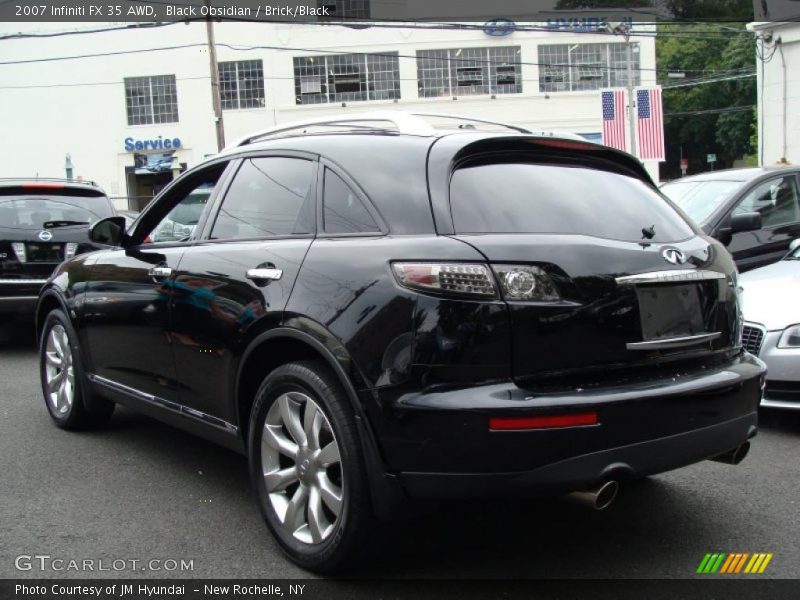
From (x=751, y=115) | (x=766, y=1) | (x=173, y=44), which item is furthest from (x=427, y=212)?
(x=751, y=115)

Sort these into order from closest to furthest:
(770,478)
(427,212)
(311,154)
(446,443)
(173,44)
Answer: (446,443)
(427,212)
(311,154)
(770,478)
(173,44)

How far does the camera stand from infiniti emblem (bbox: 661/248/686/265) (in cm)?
326

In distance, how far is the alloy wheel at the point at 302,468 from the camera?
10.6ft

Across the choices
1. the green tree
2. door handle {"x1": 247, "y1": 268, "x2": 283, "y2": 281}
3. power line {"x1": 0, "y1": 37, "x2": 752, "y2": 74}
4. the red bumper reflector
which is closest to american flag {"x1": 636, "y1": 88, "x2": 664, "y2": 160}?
power line {"x1": 0, "y1": 37, "x2": 752, "y2": 74}

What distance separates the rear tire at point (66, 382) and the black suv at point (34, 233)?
2.91 m

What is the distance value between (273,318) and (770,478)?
288cm

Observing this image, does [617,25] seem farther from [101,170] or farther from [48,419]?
[48,419]

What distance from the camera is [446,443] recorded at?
2838 millimetres

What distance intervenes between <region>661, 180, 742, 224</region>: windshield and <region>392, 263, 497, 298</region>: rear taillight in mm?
5399

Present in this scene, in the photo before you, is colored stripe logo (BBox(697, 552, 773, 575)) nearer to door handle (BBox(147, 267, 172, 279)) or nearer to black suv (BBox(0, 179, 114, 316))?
door handle (BBox(147, 267, 172, 279))

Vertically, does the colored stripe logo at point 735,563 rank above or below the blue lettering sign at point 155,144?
below

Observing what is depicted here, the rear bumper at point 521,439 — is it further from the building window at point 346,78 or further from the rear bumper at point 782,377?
the building window at point 346,78

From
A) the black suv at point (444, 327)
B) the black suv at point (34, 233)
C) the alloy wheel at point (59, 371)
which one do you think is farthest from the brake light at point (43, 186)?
the black suv at point (444, 327)

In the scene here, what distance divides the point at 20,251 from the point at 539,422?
721 centimetres
